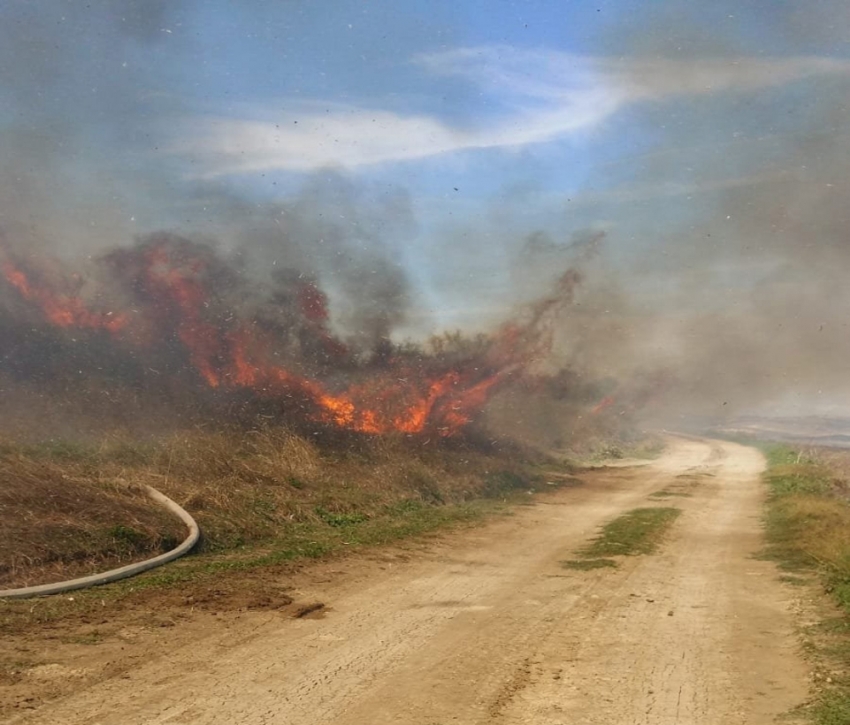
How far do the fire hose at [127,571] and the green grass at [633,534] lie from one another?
7.70 metres

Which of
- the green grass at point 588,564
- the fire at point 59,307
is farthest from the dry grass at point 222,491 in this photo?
the fire at point 59,307

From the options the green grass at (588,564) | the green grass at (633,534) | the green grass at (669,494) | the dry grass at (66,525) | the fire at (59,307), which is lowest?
the green grass at (669,494)

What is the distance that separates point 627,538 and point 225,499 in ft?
30.1

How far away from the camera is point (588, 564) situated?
44.1 ft

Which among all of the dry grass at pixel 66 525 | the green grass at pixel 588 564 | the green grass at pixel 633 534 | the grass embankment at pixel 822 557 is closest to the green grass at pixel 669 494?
the grass embankment at pixel 822 557

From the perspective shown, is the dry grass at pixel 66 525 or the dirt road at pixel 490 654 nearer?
the dirt road at pixel 490 654

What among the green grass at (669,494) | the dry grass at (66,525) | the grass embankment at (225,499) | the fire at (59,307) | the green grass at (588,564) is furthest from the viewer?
the fire at (59,307)

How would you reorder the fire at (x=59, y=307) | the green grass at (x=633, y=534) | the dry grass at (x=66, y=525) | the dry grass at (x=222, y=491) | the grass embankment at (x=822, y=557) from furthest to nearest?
the fire at (x=59, y=307), the green grass at (x=633, y=534), the dry grass at (x=222, y=491), the dry grass at (x=66, y=525), the grass embankment at (x=822, y=557)

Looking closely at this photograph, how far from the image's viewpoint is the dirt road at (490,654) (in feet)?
20.4

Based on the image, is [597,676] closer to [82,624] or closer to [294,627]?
[294,627]

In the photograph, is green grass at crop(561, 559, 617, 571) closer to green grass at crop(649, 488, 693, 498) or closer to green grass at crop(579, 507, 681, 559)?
green grass at crop(579, 507, 681, 559)

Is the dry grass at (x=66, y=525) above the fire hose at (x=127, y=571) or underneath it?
above

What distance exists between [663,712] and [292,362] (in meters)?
25.9

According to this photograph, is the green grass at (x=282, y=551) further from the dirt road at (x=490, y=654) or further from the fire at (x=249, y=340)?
the fire at (x=249, y=340)
